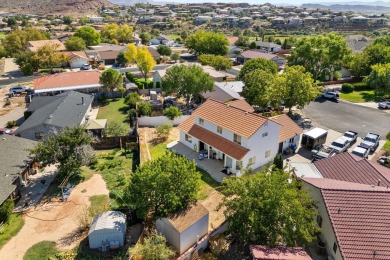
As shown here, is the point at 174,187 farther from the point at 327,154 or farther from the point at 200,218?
the point at 327,154

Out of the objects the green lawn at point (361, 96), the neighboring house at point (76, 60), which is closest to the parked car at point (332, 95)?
the green lawn at point (361, 96)

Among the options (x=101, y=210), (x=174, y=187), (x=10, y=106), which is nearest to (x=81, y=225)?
(x=101, y=210)

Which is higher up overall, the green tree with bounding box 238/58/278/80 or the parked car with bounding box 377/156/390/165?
the green tree with bounding box 238/58/278/80

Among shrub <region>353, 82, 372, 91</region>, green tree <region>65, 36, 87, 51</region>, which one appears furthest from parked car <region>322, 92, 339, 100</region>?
green tree <region>65, 36, 87, 51</region>

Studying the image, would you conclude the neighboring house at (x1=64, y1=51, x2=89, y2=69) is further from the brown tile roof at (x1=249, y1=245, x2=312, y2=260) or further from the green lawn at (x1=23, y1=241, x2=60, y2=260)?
the brown tile roof at (x1=249, y1=245, x2=312, y2=260)

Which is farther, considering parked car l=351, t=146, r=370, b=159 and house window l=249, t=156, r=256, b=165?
parked car l=351, t=146, r=370, b=159

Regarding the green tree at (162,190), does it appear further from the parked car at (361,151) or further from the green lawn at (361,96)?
the green lawn at (361,96)
